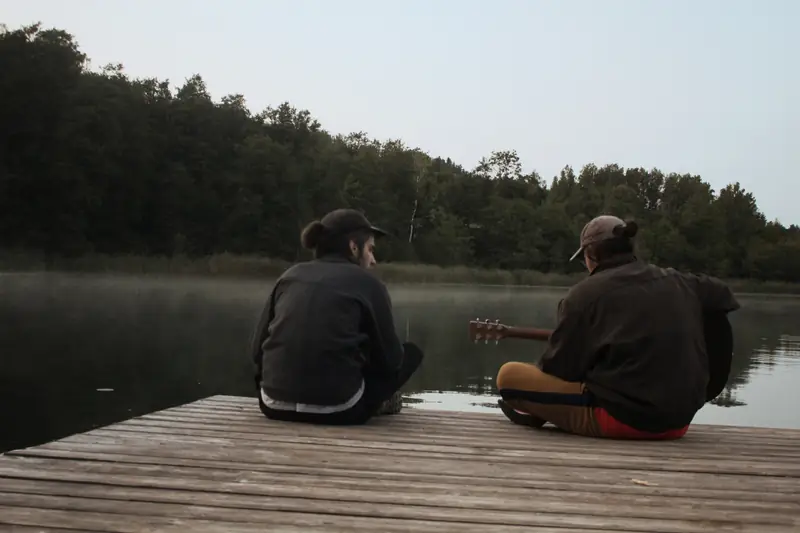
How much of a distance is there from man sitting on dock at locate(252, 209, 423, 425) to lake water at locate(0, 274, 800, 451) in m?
4.05

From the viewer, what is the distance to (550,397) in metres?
3.66

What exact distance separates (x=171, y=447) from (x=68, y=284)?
30.9m

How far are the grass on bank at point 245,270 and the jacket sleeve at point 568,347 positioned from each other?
1288 inches

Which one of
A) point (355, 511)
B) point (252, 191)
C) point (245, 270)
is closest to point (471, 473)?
point (355, 511)

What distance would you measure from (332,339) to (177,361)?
916cm

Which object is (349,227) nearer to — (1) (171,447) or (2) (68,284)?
(1) (171,447)

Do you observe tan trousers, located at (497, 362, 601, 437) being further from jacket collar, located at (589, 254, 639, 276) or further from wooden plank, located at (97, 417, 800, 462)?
jacket collar, located at (589, 254, 639, 276)

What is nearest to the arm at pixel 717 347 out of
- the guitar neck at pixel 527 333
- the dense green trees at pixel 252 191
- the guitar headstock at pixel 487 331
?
the guitar neck at pixel 527 333

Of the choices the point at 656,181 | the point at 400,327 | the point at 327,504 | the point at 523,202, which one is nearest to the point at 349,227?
the point at 327,504

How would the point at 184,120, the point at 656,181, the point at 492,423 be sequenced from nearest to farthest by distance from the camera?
the point at 492,423
the point at 184,120
the point at 656,181

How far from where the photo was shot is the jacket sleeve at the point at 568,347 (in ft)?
11.4

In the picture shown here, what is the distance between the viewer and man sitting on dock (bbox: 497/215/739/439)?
336cm

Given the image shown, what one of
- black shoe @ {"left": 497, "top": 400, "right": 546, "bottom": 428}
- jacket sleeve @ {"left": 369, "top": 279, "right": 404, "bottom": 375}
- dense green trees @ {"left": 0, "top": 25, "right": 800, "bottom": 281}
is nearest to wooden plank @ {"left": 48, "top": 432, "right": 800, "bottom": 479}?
jacket sleeve @ {"left": 369, "top": 279, "right": 404, "bottom": 375}

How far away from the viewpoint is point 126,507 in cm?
222
